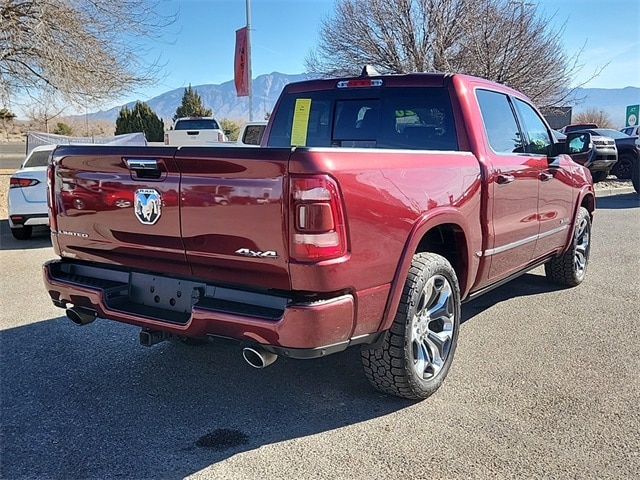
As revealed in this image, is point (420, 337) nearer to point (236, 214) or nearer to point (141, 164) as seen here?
point (236, 214)

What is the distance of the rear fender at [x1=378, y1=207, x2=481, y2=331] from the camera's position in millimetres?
3078

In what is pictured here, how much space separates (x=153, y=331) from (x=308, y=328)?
3.60 ft

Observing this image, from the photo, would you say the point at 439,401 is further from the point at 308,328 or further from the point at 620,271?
the point at 620,271

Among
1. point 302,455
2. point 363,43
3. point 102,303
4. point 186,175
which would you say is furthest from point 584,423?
point 363,43

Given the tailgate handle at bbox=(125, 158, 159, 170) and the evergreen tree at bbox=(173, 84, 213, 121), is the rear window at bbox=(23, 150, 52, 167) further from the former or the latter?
the evergreen tree at bbox=(173, 84, 213, 121)

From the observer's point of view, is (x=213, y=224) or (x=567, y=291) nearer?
(x=213, y=224)

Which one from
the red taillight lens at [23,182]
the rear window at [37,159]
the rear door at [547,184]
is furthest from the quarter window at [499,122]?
the rear window at [37,159]

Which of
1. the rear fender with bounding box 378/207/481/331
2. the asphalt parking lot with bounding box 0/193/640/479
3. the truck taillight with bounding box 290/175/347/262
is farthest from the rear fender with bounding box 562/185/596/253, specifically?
the truck taillight with bounding box 290/175/347/262

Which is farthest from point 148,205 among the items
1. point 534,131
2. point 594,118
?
point 594,118

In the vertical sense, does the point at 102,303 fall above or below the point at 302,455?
above

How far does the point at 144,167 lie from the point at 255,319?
1.06 meters

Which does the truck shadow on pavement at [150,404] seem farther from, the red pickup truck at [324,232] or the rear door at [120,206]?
the rear door at [120,206]

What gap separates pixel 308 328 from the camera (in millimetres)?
2637

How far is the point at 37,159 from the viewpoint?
9.44m
